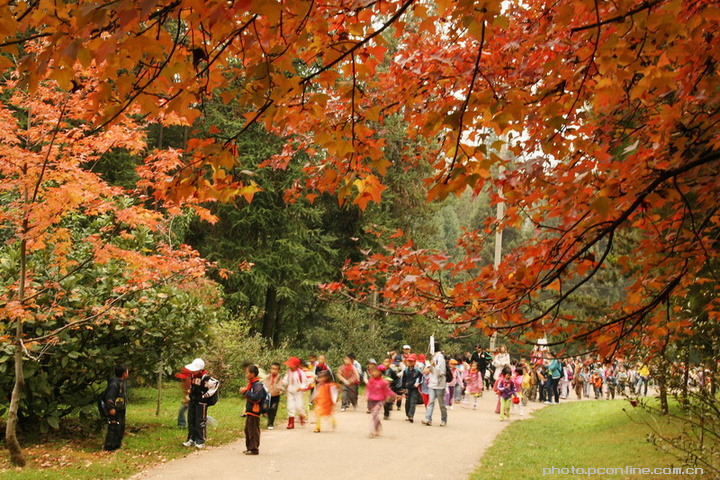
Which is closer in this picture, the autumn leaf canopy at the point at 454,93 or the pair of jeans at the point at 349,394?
the autumn leaf canopy at the point at 454,93

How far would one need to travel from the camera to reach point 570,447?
43.5ft

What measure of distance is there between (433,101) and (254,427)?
22.6ft

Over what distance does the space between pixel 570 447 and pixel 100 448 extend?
31.2 ft

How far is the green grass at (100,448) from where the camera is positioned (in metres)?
9.03

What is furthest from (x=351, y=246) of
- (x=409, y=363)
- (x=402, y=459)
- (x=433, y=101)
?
(x=433, y=101)

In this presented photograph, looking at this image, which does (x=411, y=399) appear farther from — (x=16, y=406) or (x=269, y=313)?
(x=269, y=313)

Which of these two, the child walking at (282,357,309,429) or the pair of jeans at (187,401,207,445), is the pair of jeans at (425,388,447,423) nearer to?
the child walking at (282,357,309,429)

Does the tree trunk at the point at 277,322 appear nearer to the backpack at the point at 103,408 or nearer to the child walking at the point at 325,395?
the child walking at the point at 325,395

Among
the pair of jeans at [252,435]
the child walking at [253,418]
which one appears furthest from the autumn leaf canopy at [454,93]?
the pair of jeans at [252,435]

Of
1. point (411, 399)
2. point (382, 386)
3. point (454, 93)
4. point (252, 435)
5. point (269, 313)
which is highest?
point (454, 93)

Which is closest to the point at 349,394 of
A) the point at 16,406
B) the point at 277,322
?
the point at 16,406

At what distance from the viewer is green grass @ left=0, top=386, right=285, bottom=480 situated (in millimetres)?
9031

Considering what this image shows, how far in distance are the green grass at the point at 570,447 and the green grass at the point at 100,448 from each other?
5.40 m

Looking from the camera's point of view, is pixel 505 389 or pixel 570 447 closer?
pixel 570 447
